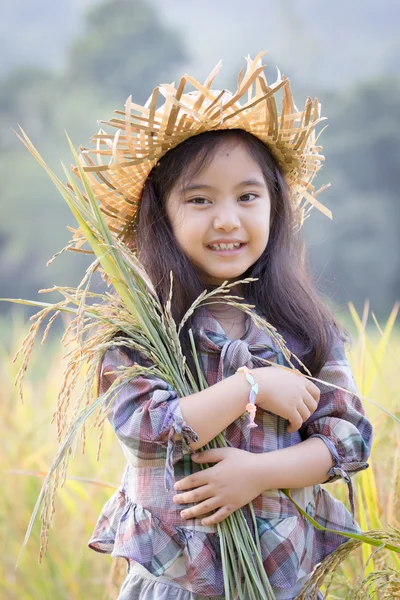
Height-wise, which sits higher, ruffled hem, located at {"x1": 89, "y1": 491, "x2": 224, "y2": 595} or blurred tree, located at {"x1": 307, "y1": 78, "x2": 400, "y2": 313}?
blurred tree, located at {"x1": 307, "y1": 78, "x2": 400, "y2": 313}

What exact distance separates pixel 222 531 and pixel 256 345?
384 millimetres

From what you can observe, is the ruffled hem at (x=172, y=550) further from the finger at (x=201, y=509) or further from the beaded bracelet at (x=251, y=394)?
the beaded bracelet at (x=251, y=394)

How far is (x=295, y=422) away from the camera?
1.50m

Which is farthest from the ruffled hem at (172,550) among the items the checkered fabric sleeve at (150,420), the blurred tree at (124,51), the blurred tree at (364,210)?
the blurred tree at (124,51)

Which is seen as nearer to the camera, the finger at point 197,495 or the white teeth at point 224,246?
the finger at point 197,495

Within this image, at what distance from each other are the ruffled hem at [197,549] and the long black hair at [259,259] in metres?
0.34

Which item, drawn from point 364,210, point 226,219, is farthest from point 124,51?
point 226,219

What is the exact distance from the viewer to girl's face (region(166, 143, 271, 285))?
5.14 feet

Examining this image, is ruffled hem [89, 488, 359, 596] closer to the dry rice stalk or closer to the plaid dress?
the plaid dress

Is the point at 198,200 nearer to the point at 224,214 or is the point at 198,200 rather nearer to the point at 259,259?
the point at 224,214

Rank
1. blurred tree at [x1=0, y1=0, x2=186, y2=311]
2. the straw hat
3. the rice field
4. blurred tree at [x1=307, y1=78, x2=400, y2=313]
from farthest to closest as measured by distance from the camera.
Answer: blurred tree at [x1=307, y1=78, x2=400, y2=313] → blurred tree at [x1=0, y1=0, x2=186, y2=311] → the rice field → the straw hat

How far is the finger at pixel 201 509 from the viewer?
139 centimetres

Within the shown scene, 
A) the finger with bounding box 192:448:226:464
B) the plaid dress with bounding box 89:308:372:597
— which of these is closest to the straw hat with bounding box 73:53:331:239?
the plaid dress with bounding box 89:308:372:597

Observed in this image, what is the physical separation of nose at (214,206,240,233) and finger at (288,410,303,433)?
1.32 feet
